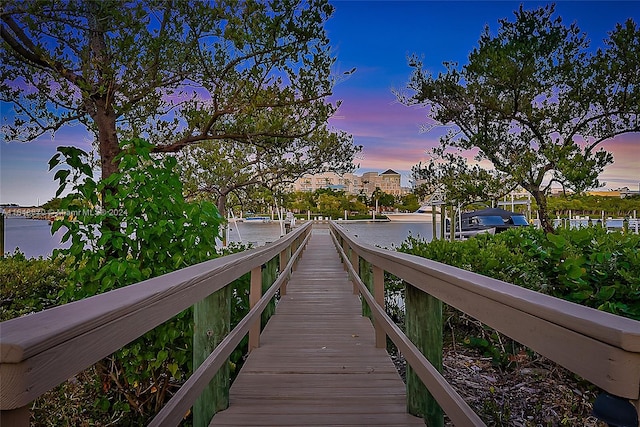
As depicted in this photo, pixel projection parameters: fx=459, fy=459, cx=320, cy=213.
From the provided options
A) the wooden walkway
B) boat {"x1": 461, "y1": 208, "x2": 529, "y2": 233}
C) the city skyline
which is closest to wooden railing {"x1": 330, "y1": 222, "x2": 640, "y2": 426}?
the wooden walkway

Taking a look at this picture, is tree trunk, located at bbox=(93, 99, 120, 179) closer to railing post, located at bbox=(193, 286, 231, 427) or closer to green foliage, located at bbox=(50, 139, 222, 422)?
green foliage, located at bbox=(50, 139, 222, 422)

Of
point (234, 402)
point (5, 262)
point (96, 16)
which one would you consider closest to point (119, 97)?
point (96, 16)

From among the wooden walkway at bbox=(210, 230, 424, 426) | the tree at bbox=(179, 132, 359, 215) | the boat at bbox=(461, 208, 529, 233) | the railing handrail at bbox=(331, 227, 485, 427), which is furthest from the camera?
the boat at bbox=(461, 208, 529, 233)

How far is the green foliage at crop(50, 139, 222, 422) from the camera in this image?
2.93 m

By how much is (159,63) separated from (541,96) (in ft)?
31.9

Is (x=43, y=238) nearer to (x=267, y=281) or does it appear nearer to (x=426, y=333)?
(x=267, y=281)

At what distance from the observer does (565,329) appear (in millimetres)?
860

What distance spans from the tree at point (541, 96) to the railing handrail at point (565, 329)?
9903mm

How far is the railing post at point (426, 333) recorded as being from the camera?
195 cm

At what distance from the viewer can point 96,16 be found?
17.6 feet

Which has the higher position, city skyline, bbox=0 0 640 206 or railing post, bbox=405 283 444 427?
city skyline, bbox=0 0 640 206

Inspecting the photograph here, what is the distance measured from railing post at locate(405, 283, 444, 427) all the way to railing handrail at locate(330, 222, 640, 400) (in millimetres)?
549

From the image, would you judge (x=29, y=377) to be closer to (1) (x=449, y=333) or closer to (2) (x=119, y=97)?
(1) (x=449, y=333)

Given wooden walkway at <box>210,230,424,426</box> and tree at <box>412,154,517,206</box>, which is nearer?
wooden walkway at <box>210,230,424,426</box>
